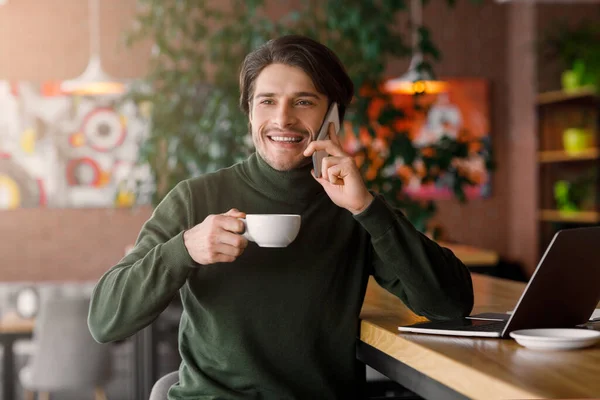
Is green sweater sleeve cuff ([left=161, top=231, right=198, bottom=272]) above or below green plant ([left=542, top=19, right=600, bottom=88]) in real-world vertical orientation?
below

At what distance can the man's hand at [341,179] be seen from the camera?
5.45 feet

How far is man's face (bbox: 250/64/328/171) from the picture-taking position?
5.81ft

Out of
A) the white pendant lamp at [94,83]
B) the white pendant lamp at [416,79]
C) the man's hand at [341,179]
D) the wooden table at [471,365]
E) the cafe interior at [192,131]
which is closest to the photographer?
the wooden table at [471,365]

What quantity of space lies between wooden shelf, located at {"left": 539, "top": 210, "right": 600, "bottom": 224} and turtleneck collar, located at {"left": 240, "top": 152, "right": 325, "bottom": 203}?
4876 mm

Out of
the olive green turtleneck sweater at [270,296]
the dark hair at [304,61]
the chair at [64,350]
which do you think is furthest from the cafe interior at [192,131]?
the olive green turtleneck sweater at [270,296]

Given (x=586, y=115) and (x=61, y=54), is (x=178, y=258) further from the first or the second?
(x=586, y=115)

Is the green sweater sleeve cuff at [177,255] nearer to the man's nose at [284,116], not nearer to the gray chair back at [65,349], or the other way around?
the man's nose at [284,116]

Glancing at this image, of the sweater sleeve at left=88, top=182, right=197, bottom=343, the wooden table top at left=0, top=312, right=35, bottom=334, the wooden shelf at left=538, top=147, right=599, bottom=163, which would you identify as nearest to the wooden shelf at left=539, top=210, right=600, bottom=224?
the wooden shelf at left=538, top=147, right=599, bottom=163

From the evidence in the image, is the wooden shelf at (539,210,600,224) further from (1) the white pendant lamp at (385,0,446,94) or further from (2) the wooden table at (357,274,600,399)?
(2) the wooden table at (357,274,600,399)

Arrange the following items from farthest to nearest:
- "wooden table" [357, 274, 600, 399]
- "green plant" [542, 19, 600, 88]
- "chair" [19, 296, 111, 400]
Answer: "green plant" [542, 19, 600, 88], "chair" [19, 296, 111, 400], "wooden table" [357, 274, 600, 399]

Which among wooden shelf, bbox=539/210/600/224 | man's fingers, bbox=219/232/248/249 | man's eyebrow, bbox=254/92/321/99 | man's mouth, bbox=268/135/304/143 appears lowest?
wooden shelf, bbox=539/210/600/224

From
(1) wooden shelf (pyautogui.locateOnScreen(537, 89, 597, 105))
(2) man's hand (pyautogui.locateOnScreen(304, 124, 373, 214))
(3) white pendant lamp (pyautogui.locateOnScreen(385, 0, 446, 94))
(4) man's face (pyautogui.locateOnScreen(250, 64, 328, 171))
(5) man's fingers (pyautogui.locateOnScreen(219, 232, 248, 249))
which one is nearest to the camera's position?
(5) man's fingers (pyautogui.locateOnScreen(219, 232, 248, 249))

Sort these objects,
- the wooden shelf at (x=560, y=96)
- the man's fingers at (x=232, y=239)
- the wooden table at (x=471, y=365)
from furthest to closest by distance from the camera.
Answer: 1. the wooden shelf at (x=560, y=96)
2. the man's fingers at (x=232, y=239)
3. the wooden table at (x=471, y=365)

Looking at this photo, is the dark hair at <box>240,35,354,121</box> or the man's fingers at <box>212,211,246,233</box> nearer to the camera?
the man's fingers at <box>212,211,246,233</box>
